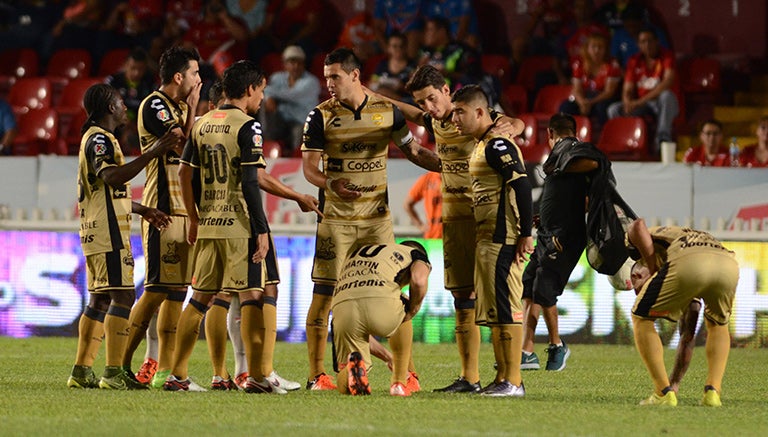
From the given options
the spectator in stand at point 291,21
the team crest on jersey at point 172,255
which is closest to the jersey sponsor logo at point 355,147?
the team crest on jersey at point 172,255

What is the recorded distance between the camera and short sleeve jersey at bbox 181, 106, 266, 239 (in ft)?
28.6

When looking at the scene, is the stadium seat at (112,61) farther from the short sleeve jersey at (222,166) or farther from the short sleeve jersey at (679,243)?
the short sleeve jersey at (679,243)

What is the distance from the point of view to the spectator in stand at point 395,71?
54.7 feet

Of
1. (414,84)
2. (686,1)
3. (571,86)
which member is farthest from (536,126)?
(414,84)

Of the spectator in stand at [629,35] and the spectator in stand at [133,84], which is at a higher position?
the spectator in stand at [629,35]

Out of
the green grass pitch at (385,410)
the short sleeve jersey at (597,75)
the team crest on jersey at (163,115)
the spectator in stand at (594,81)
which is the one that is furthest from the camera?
the short sleeve jersey at (597,75)

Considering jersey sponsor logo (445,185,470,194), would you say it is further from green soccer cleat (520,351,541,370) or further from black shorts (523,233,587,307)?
green soccer cleat (520,351,541,370)

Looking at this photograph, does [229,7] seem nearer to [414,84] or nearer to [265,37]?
[265,37]

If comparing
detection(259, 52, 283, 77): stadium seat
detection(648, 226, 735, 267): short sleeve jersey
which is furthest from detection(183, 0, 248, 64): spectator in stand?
detection(648, 226, 735, 267): short sleeve jersey

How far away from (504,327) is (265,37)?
1127 centimetres

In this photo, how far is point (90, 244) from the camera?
29.8 feet

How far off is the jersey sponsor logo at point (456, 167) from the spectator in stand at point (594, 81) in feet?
24.4

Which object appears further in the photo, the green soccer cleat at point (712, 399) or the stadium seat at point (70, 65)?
the stadium seat at point (70, 65)

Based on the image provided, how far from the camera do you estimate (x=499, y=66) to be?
61.1 ft
